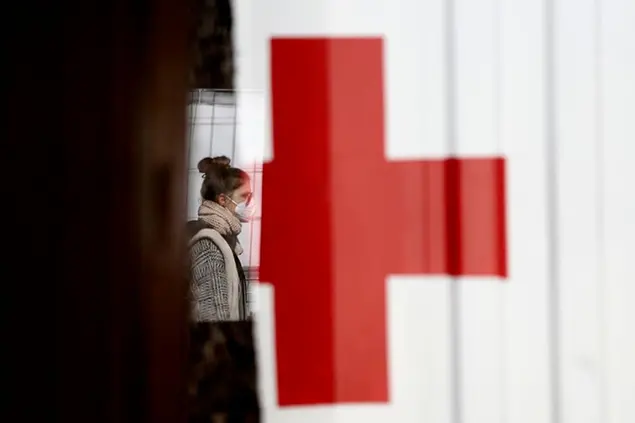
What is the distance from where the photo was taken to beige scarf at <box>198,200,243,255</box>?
0.58 metres

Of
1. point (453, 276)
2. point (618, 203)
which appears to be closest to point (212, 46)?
point (453, 276)

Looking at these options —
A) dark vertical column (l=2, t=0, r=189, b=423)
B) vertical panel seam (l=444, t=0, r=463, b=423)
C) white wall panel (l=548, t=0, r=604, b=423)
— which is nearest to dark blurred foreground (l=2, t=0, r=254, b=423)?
dark vertical column (l=2, t=0, r=189, b=423)

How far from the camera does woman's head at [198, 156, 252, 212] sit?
0.58 m

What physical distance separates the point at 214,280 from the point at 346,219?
0.46 ft

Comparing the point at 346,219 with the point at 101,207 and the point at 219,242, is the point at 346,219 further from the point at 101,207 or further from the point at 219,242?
the point at 101,207

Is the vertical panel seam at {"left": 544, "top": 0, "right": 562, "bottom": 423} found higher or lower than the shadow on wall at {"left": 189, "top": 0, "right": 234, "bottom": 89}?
lower

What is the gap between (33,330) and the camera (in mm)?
583

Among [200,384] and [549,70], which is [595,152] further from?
[200,384]

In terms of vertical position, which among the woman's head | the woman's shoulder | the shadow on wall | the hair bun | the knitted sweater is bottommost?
the knitted sweater

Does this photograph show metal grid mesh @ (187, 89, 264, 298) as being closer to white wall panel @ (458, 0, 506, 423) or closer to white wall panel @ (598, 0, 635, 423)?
white wall panel @ (458, 0, 506, 423)

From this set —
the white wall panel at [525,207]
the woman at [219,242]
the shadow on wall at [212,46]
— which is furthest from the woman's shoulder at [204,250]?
the white wall panel at [525,207]

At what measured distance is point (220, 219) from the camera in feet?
1.91

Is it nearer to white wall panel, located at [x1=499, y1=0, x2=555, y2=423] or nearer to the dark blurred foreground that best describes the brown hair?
the dark blurred foreground

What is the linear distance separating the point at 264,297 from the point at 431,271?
0.16 meters
